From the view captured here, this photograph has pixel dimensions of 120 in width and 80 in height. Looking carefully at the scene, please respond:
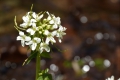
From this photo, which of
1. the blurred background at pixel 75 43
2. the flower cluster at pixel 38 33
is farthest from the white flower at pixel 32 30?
the blurred background at pixel 75 43

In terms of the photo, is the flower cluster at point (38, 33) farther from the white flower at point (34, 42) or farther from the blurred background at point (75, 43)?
the blurred background at point (75, 43)

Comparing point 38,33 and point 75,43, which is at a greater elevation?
point 75,43

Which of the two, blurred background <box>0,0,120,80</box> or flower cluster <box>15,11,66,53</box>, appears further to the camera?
blurred background <box>0,0,120,80</box>

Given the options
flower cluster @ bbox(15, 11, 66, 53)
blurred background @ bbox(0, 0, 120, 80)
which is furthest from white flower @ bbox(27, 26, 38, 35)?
blurred background @ bbox(0, 0, 120, 80)

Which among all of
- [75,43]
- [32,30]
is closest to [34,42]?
[32,30]

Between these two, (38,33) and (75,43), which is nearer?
(38,33)

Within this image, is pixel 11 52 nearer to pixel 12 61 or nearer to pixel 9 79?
pixel 12 61

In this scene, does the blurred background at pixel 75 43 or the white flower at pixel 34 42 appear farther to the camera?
the blurred background at pixel 75 43

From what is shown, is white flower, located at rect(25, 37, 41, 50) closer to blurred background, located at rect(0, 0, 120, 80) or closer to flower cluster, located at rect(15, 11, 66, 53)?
flower cluster, located at rect(15, 11, 66, 53)

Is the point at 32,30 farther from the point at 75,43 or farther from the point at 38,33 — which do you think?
the point at 75,43
